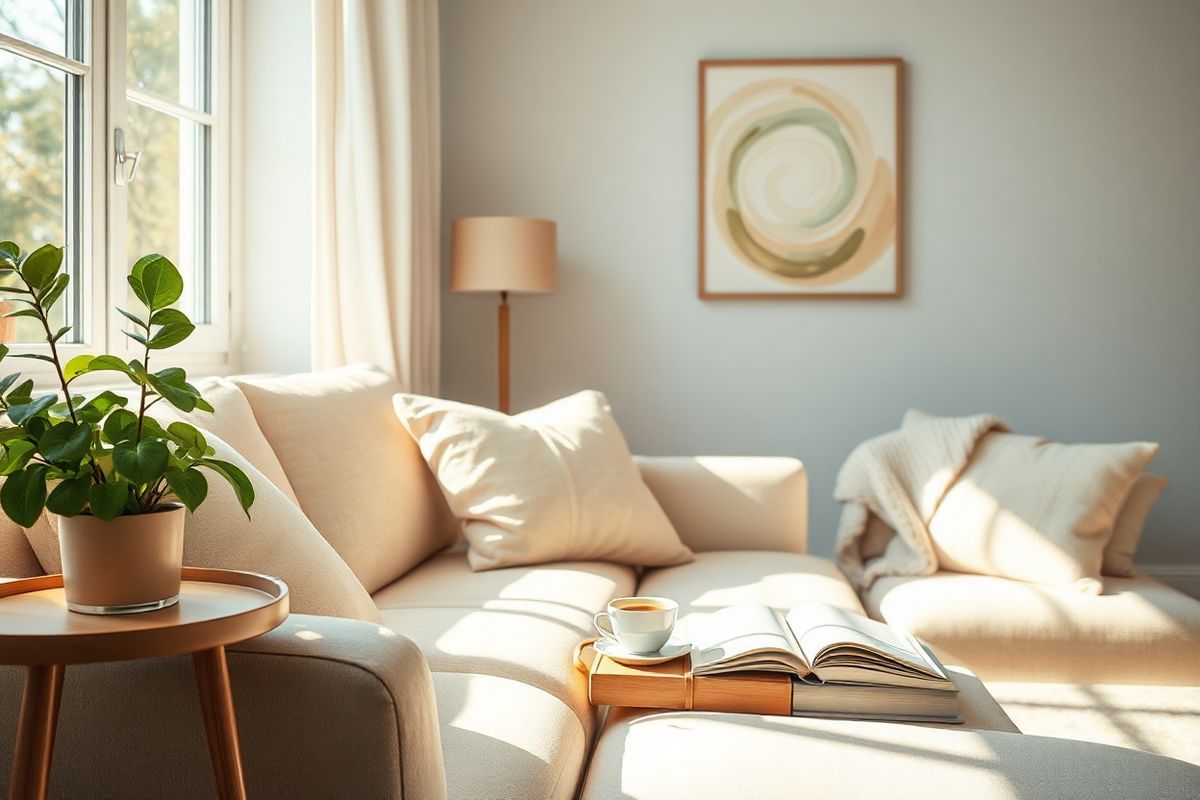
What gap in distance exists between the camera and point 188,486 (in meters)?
0.99

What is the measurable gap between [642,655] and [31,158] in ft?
5.41

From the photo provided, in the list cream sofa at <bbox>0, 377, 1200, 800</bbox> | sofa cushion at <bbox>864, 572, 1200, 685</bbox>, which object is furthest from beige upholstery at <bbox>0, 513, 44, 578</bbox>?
sofa cushion at <bbox>864, 572, 1200, 685</bbox>

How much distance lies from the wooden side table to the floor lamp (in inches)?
94.9

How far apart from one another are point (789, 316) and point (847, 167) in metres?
0.57

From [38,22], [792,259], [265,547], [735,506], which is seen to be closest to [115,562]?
[265,547]

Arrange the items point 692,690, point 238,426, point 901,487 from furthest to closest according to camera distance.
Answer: point 901,487 → point 238,426 → point 692,690

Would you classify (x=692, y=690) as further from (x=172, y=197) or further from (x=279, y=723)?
(x=172, y=197)

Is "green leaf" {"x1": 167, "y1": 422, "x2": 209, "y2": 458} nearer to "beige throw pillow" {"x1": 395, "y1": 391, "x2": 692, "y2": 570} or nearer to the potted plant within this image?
the potted plant

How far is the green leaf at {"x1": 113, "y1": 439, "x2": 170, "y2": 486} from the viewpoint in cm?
93

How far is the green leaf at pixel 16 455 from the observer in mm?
979

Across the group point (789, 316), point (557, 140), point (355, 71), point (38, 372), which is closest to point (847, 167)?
point (789, 316)

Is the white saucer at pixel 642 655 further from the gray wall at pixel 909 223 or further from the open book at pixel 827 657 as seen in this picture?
the gray wall at pixel 909 223

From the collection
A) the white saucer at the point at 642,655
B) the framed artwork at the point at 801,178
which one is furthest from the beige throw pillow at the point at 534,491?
the framed artwork at the point at 801,178

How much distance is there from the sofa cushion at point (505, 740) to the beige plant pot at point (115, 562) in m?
0.44
